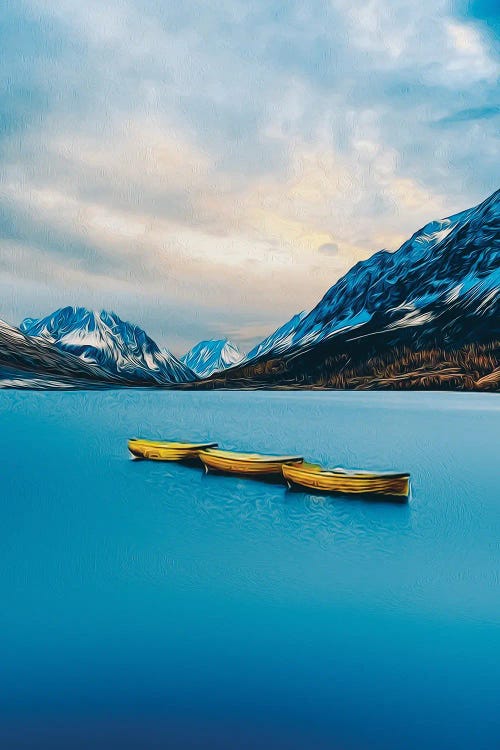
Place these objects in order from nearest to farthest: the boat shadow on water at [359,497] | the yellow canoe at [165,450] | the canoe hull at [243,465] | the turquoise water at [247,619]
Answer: the turquoise water at [247,619]
the boat shadow on water at [359,497]
the canoe hull at [243,465]
the yellow canoe at [165,450]

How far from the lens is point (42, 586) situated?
659 inches

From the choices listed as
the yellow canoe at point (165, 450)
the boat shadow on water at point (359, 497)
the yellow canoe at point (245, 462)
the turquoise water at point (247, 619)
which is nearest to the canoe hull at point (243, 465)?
the yellow canoe at point (245, 462)

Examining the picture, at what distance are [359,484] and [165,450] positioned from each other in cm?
1970

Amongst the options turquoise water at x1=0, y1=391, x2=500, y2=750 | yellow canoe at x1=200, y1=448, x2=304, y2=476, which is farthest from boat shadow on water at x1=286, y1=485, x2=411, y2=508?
yellow canoe at x1=200, y1=448, x2=304, y2=476

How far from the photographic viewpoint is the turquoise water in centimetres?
1020

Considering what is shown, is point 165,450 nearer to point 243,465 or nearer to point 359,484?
point 243,465

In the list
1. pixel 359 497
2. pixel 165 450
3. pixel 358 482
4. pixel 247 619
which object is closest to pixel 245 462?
pixel 359 497

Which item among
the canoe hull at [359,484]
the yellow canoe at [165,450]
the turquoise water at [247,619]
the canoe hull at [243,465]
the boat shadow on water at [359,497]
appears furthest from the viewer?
the yellow canoe at [165,450]

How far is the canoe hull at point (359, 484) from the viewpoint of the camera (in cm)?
2770

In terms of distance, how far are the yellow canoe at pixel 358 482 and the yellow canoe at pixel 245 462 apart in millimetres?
4146

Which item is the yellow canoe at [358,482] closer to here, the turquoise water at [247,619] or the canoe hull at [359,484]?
the canoe hull at [359,484]

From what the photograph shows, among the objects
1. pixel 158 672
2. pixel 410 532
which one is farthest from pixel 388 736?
pixel 410 532

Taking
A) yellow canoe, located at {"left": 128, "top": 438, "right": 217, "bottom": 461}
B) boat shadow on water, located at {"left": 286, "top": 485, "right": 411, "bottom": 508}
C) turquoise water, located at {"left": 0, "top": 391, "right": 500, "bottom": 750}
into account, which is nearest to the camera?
turquoise water, located at {"left": 0, "top": 391, "right": 500, "bottom": 750}

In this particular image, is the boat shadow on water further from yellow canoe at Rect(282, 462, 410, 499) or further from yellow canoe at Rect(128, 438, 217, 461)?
yellow canoe at Rect(128, 438, 217, 461)
